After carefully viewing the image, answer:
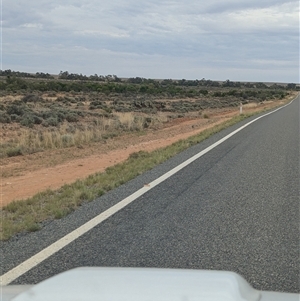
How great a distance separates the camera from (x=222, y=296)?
2.08 meters

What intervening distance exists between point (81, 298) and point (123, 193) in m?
5.91

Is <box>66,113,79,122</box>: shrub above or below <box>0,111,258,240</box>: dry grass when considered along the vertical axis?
above

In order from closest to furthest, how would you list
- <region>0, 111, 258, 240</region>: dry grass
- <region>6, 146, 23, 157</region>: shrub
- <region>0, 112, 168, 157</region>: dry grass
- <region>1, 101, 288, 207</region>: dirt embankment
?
1. <region>0, 111, 258, 240</region>: dry grass
2. <region>1, 101, 288, 207</region>: dirt embankment
3. <region>6, 146, 23, 157</region>: shrub
4. <region>0, 112, 168, 157</region>: dry grass

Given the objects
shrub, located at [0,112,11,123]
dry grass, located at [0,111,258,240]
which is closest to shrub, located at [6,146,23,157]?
dry grass, located at [0,111,258,240]

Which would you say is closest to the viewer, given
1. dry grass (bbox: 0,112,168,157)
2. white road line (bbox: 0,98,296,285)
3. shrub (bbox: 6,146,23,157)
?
white road line (bbox: 0,98,296,285)

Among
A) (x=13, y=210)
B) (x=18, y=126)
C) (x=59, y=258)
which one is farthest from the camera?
(x=18, y=126)

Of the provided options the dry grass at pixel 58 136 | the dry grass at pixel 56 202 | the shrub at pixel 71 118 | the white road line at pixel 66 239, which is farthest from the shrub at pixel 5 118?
the white road line at pixel 66 239

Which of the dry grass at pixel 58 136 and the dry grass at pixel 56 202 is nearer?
the dry grass at pixel 56 202

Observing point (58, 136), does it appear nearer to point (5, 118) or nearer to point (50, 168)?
point (50, 168)

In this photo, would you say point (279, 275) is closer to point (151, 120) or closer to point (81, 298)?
point (81, 298)

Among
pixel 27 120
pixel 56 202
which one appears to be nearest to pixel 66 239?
pixel 56 202

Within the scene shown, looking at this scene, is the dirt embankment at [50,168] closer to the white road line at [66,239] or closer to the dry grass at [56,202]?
the dry grass at [56,202]

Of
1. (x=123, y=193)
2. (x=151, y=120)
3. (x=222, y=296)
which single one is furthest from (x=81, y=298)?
(x=151, y=120)

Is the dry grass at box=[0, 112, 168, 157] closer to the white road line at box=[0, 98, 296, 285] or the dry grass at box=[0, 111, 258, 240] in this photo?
the dry grass at box=[0, 111, 258, 240]
